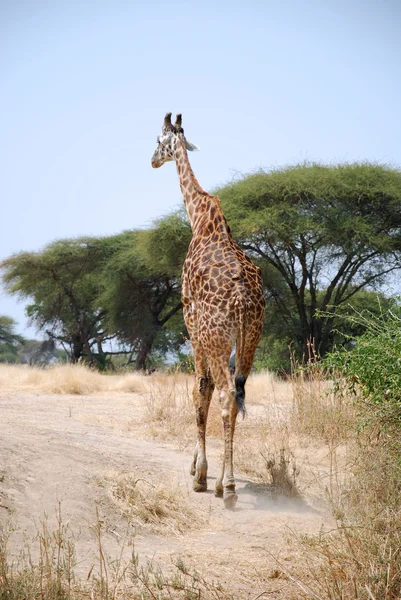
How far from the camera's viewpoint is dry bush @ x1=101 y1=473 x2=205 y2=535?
5.31 meters

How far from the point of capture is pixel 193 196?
7.70m

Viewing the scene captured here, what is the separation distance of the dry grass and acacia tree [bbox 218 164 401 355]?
5.78 meters

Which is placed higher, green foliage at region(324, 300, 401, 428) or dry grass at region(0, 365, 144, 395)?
green foliage at region(324, 300, 401, 428)

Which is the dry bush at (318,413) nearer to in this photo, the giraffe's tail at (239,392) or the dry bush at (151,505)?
the giraffe's tail at (239,392)

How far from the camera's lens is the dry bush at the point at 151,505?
17.4 ft

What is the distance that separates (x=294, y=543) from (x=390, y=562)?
1317 mm

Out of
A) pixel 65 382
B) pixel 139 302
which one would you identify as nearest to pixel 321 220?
pixel 65 382

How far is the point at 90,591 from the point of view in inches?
143

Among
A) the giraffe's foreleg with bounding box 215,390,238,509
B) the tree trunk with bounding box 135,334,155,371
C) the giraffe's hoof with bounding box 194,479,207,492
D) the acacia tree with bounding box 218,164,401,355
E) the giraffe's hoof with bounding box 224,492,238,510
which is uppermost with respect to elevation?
the acacia tree with bounding box 218,164,401,355

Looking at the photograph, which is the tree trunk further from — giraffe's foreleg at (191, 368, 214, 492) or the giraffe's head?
giraffe's foreleg at (191, 368, 214, 492)

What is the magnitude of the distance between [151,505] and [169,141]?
445 cm

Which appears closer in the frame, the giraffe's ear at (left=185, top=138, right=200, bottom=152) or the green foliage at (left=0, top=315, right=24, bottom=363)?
the giraffe's ear at (left=185, top=138, right=200, bottom=152)

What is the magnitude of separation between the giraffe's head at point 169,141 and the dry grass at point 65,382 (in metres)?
6.69

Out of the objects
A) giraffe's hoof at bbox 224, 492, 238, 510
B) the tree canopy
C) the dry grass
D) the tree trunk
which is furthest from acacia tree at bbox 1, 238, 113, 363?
giraffe's hoof at bbox 224, 492, 238, 510
